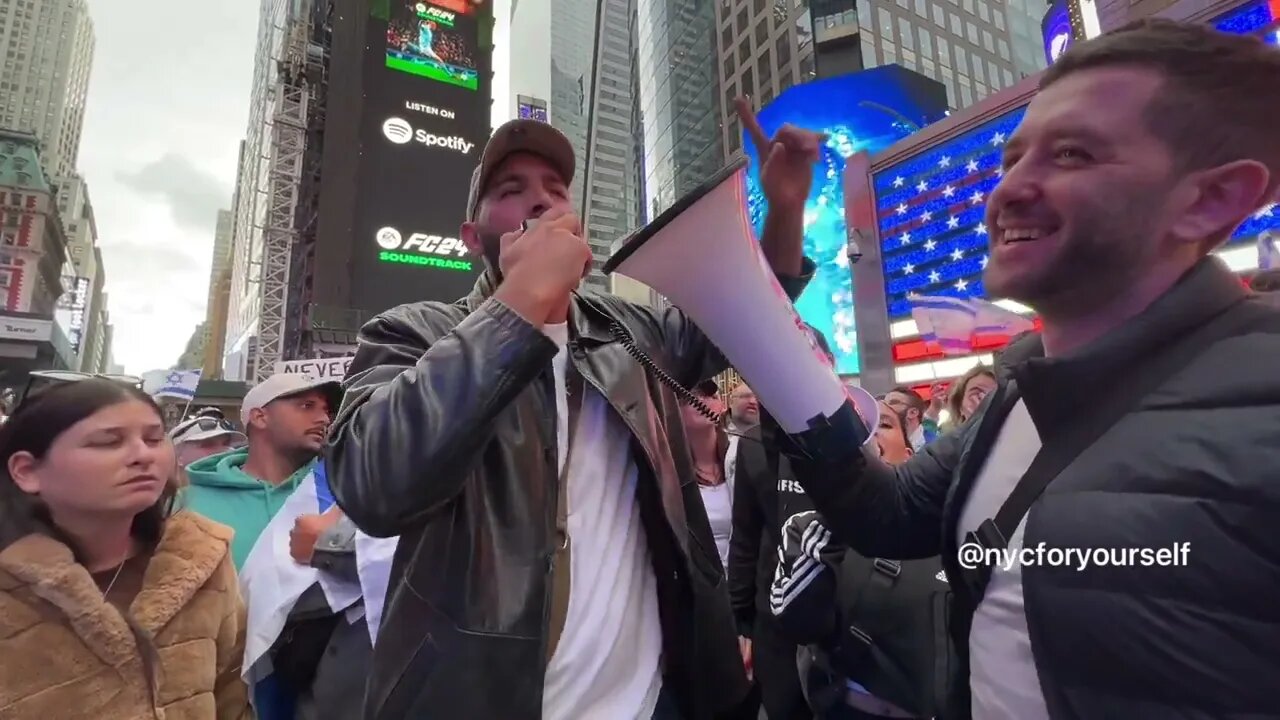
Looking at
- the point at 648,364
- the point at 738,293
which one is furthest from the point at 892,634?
the point at 738,293

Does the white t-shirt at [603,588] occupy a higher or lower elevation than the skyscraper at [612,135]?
lower

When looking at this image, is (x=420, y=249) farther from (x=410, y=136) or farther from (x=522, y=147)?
(x=522, y=147)

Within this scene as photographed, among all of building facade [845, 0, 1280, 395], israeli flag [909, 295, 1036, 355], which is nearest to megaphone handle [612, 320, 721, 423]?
israeli flag [909, 295, 1036, 355]

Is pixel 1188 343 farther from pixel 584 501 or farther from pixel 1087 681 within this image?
pixel 584 501

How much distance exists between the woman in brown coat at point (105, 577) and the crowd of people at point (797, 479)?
1cm

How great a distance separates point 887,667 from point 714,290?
1667mm

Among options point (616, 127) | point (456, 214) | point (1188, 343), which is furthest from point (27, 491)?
point (616, 127)

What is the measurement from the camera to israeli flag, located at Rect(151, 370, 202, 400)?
6.90 meters

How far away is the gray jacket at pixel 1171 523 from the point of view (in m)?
0.75

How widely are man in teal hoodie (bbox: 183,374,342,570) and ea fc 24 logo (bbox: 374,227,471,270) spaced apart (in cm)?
1535

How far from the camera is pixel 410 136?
1948 centimetres

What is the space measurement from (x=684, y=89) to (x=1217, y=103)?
55386 millimetres

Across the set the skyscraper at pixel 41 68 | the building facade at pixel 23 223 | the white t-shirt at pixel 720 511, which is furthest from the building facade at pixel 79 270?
the white t-shirt at pixel 720 511

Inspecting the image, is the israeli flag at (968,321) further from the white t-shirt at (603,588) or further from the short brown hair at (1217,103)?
the white t-shirt at (603,588)
